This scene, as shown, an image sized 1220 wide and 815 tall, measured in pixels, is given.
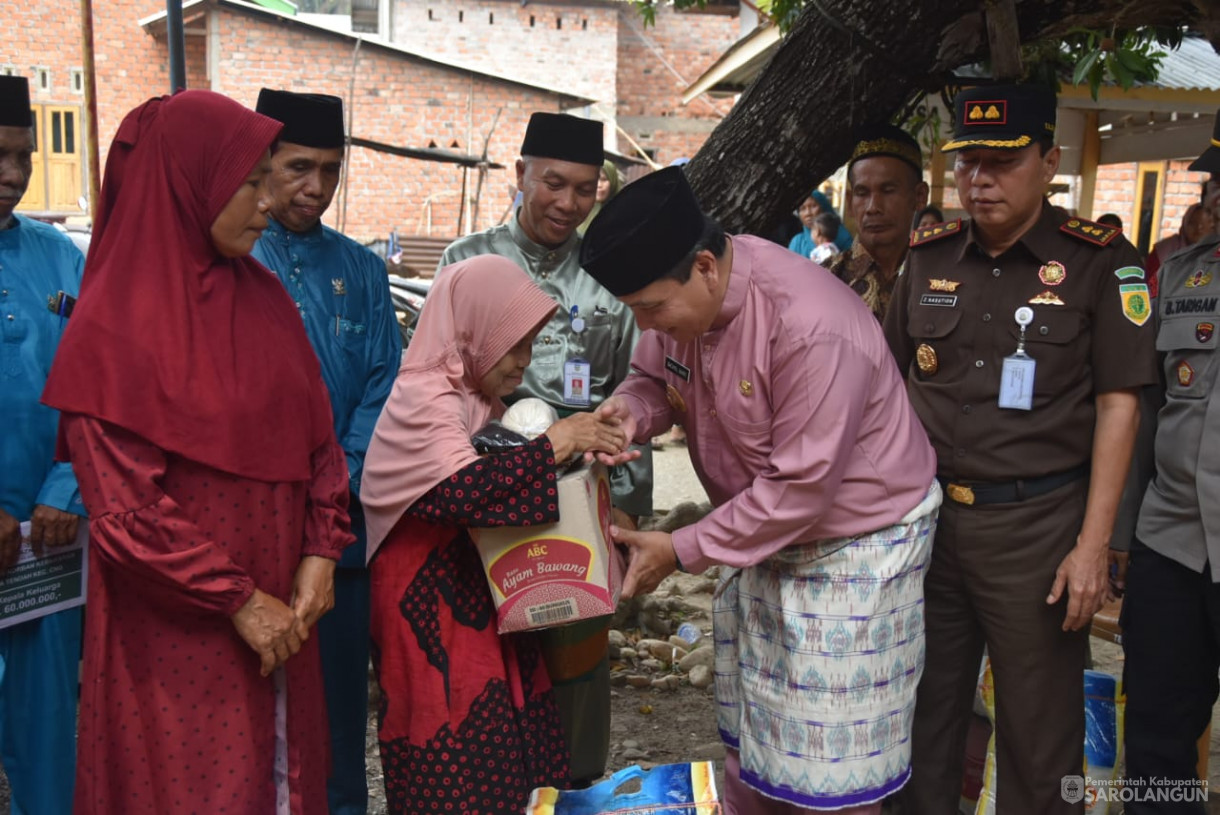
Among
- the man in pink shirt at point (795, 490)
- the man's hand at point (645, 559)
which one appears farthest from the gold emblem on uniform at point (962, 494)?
the man's hand at point (645, 559)

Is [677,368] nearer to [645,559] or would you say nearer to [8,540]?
[645,559]

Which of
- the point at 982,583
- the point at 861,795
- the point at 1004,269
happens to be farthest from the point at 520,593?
the point at 1004,269

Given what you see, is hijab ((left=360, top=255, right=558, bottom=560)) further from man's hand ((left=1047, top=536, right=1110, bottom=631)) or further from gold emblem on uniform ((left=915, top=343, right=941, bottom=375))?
man's hand ((left=1047, top=536, right=1110, bottom=631))

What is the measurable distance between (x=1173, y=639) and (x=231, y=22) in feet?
61.5

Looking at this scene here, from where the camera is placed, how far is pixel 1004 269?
270 cm

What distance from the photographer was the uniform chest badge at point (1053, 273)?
2598 millimetres

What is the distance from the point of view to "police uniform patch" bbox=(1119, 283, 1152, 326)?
2516mm

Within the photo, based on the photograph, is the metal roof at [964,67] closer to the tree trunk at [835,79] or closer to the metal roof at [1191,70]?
the metal roof at [1191,70]

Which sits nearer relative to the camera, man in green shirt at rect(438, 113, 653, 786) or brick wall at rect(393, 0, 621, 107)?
man in green shirt at rect(438, 113, 653, 786)

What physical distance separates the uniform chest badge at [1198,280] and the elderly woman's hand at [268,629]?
239cm

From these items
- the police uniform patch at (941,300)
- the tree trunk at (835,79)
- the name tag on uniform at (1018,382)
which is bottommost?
the name tag on uniform at (1018,382)

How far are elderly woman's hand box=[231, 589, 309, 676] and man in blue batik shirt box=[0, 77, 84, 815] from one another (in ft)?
2.52

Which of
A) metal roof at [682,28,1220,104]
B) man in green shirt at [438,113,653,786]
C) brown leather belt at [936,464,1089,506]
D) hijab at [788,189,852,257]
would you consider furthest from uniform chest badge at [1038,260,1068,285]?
hijab at [788,189,852,257]

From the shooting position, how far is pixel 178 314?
2.10 meters
